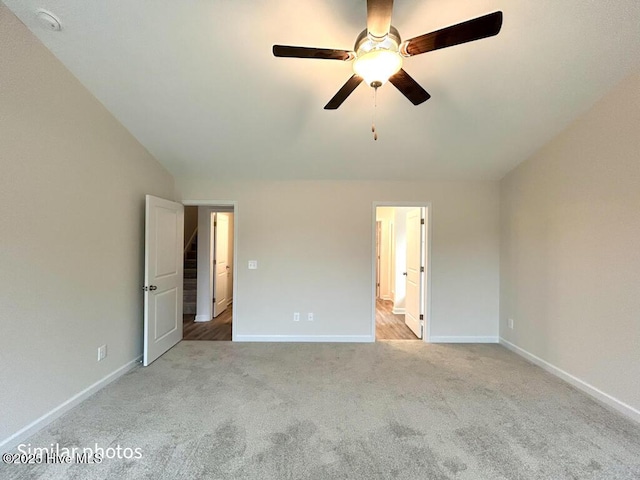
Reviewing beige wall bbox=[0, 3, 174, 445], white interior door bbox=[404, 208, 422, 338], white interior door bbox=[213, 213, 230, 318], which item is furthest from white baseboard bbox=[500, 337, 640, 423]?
white interior door bbox=[213, 213, 230, 318]

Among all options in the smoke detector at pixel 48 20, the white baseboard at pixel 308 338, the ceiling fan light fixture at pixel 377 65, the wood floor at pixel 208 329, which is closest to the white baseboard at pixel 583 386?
the white baseboard at pixel 308 338

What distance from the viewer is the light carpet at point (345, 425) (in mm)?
1779

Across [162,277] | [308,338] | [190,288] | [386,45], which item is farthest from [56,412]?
[190,288]

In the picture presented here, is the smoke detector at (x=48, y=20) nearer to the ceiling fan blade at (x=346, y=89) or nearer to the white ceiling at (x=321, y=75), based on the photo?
the white ceiling at (x=321, y=75)

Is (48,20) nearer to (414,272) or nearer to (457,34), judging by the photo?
(457,34)

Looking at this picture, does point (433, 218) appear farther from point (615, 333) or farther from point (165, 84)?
point (165, 84)

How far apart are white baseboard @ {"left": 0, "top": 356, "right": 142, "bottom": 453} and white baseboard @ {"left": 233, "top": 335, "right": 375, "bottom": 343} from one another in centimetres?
142

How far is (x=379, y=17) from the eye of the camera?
138 centimetres

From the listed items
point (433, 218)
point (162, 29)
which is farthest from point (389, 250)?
point (162, 29)

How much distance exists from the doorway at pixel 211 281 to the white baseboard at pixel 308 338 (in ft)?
1.14

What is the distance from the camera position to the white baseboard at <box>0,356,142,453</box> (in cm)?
192

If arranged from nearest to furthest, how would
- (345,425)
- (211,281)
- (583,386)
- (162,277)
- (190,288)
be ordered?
1. (345,425)
2. (583,386)
3. (162,277)
4. (211,281)
5. (190,288)

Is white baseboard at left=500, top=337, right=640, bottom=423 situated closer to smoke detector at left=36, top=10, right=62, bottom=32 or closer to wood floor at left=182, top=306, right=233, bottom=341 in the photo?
wood floor at left=182, top=306, right=233, bottom=341

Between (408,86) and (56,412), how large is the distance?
3.45m
